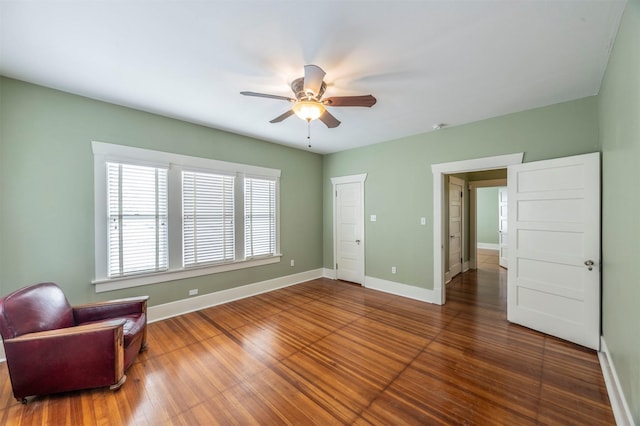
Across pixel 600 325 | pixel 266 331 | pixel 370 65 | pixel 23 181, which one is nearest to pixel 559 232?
pixel 600 325

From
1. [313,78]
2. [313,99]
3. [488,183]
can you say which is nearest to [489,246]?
[488,183]

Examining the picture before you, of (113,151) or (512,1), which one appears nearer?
(512,1)

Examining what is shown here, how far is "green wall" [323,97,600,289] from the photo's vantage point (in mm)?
2980

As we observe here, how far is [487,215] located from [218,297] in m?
9.78

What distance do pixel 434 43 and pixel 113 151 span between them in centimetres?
370

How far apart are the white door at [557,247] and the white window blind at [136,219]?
4.78 metres

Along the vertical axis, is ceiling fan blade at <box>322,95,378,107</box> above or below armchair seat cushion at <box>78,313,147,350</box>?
above

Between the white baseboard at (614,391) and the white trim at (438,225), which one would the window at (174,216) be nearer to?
the white trim at (438,225)

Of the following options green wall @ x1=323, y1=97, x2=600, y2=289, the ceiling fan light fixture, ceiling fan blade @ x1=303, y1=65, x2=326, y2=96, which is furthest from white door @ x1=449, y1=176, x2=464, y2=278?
ceiling fan blade @ x1=303, y1=65, x2=326, y2=96

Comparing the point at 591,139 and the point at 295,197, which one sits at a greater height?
the point at 591,139

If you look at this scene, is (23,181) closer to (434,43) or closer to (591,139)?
(434,43)

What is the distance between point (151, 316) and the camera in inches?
133

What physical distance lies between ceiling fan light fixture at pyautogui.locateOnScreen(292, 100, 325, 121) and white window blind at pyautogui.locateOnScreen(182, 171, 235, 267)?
2204mm

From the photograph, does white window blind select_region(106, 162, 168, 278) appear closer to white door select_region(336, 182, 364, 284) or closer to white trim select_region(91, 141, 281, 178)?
white trim select_region(91, 141, 281, 178)
